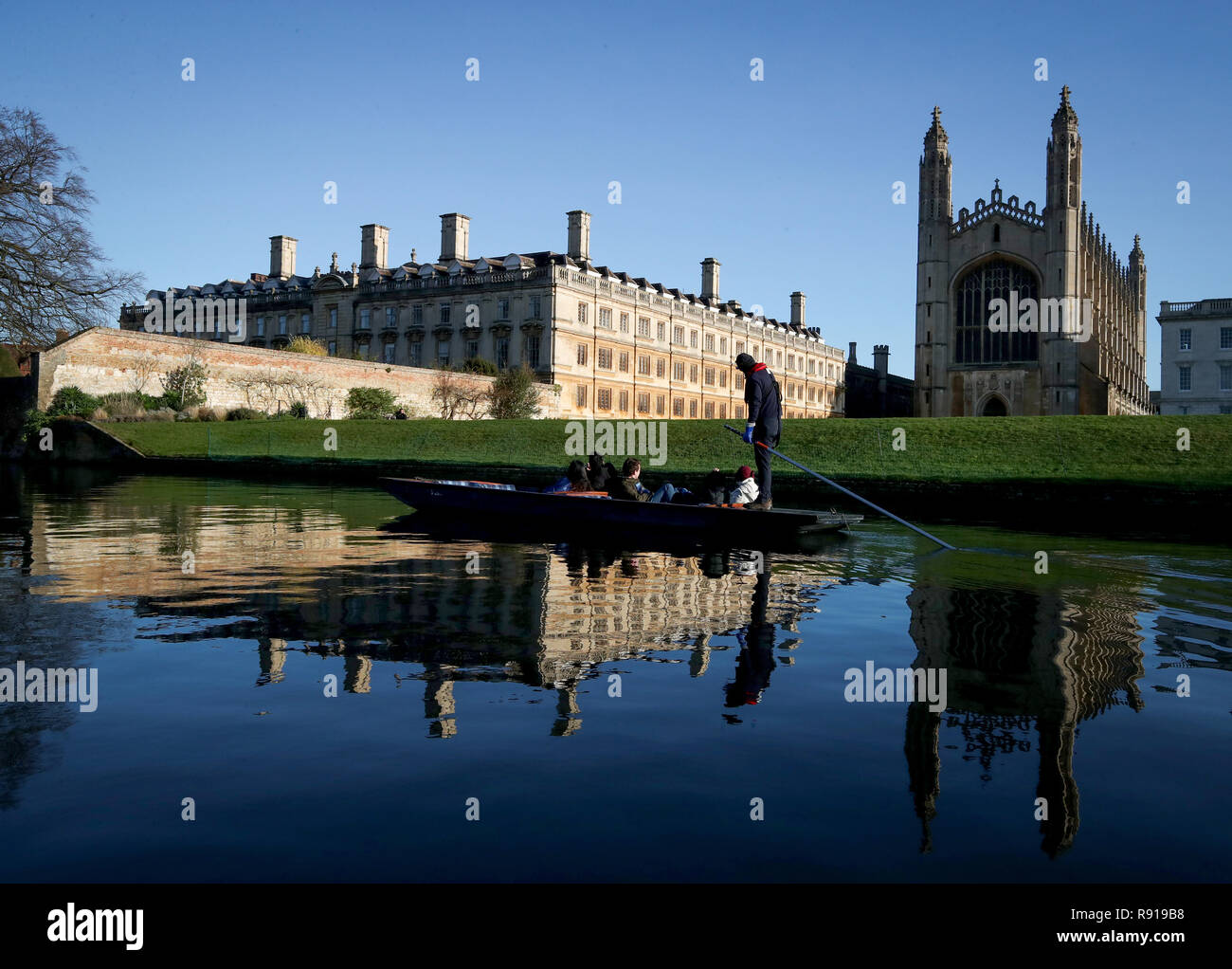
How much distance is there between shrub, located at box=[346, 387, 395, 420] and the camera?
48.0 meters

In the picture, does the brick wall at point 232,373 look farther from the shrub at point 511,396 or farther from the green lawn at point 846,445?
the green lawn at point 846,445

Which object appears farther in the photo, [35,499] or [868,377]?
[868,377]

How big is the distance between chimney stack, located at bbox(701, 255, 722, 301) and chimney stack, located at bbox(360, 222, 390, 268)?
25.6 meters

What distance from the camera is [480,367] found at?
5753 cm

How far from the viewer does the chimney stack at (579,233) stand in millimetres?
65188

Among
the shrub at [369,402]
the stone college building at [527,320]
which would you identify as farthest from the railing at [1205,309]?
the shrub at [369,402]

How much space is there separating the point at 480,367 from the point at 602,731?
2128 inches

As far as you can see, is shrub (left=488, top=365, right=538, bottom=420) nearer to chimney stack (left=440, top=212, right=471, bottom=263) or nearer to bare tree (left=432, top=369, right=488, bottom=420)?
bare tree (left=432, top=369, right=488, bottom=420)

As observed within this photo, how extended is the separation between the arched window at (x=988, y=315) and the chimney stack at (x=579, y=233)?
78.0 ft
